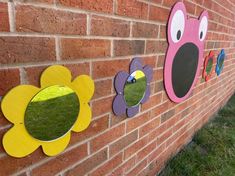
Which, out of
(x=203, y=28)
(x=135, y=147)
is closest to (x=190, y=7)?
(x=203, y=28)

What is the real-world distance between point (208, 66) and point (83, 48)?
202cm

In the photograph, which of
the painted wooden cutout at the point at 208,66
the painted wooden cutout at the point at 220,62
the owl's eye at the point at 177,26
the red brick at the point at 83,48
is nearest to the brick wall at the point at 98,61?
the red brick at the point at 83,48

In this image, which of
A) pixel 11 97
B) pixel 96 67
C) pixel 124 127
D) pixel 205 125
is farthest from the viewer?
pixel 205 125

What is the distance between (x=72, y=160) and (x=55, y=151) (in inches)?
5.8

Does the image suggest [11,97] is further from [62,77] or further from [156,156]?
[156,156]

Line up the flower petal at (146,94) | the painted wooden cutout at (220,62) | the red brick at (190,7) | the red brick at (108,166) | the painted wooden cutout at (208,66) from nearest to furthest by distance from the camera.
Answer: the red brick at (108,166)
the flower petal at (146,94)
the red brick at (190,7)
the painted wooden cutout at (208,66)
the painted wooden cutout at (220,62)

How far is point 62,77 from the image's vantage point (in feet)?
3.22

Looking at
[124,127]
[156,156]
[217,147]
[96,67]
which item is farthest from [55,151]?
[217,147]

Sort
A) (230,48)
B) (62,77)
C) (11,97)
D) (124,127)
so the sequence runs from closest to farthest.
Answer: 1. (11,97)
2. (62,77)
3. (124,127)
4. (230,48)

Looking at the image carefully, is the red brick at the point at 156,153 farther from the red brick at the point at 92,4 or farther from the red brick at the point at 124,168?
the red brick at the point at 92,4

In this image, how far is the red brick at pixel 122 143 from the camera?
1.42 metres

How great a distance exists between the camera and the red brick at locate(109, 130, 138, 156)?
4.67 ft

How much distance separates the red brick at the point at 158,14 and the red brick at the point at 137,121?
0.67 metres

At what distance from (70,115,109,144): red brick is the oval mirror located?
208mm
